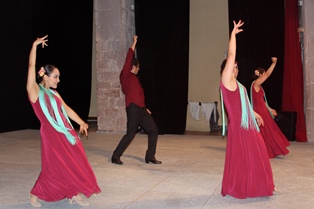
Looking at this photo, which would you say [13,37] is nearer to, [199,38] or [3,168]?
[199,38]

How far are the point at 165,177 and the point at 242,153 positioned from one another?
1.15m

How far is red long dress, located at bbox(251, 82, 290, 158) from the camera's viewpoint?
4891 mm

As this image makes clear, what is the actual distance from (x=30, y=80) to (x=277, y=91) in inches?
213

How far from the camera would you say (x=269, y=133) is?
4926 millimetres

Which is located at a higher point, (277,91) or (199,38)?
(199,38)

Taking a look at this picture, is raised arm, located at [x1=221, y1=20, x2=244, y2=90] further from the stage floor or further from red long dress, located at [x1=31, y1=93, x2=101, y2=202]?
red long dress, located at [x1=31, y1=93, x2=101, y2=202]

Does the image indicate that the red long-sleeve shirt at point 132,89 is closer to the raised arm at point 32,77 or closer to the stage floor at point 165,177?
the stage floor at point 165,177

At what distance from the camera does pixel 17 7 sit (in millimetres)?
8914

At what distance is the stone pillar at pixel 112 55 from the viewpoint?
7855 mm

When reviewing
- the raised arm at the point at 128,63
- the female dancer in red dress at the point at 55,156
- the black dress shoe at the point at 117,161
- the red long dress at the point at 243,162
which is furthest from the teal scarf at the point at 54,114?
the black dress shoe at the point at 117,161

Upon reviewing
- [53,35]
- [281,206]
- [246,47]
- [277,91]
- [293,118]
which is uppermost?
[53,35]

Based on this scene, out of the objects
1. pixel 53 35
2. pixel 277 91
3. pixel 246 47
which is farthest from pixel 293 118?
pixel 53 35

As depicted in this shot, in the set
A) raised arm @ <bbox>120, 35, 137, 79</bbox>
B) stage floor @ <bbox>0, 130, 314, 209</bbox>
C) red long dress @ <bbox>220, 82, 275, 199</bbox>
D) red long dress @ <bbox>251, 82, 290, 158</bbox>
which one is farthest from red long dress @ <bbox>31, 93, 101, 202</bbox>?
red long dress @ <bbox>251, 82, 290, 158</bbox>

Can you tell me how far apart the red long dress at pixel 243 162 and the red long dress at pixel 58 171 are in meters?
1.18
